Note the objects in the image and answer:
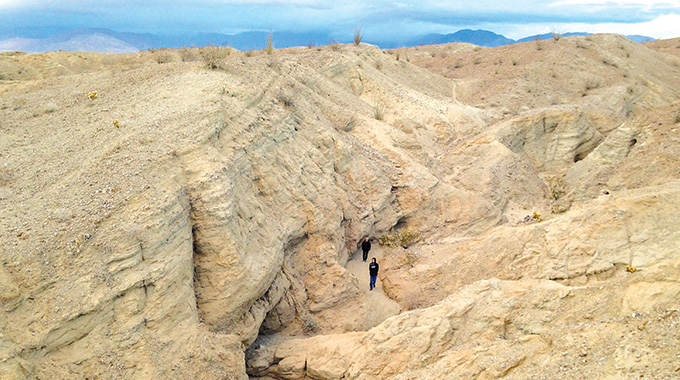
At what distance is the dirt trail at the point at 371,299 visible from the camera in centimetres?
1048

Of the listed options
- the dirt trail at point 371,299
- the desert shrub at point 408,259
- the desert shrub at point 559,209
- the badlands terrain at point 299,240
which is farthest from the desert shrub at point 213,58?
the desert shrub at point 559,209

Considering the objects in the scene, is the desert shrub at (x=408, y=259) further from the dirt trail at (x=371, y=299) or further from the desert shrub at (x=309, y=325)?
the desert shrub at (x=309, y=325)

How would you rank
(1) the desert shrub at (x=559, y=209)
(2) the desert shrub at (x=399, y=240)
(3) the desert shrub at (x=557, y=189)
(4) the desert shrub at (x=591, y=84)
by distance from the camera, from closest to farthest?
1. (2) the desert shrub at (x=399, y=240)
2. (1) the desert shrub at (x=559, y=209)
3. (3) the desert shrub at (x=557, y=189)
4. (4) the desert shrub at (x=591, y=84)

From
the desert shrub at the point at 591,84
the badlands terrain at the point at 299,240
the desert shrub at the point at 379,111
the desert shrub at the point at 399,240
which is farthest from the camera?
the desert shrub at the point at 591,84

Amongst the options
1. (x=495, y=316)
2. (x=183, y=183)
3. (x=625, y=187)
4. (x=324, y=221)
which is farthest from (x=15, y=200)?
(x=625, y=187)

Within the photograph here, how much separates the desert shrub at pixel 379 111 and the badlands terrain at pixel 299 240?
0.46m

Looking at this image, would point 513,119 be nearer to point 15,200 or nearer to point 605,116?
point 605,116

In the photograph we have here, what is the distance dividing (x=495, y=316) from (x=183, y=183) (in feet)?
18.5

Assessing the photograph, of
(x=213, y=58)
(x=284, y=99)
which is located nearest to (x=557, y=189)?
(x=284, y=99)

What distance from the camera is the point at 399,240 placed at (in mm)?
13219

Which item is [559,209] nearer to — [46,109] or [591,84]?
[46,109]

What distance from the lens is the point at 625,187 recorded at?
13281mm

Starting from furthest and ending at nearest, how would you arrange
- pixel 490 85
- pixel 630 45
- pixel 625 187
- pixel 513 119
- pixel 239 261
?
pixel 630 45 → pixel 490 85 → pixel 513 119 → pixel 625 187 → pixel 239 261

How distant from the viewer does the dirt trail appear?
1048 centimetres
